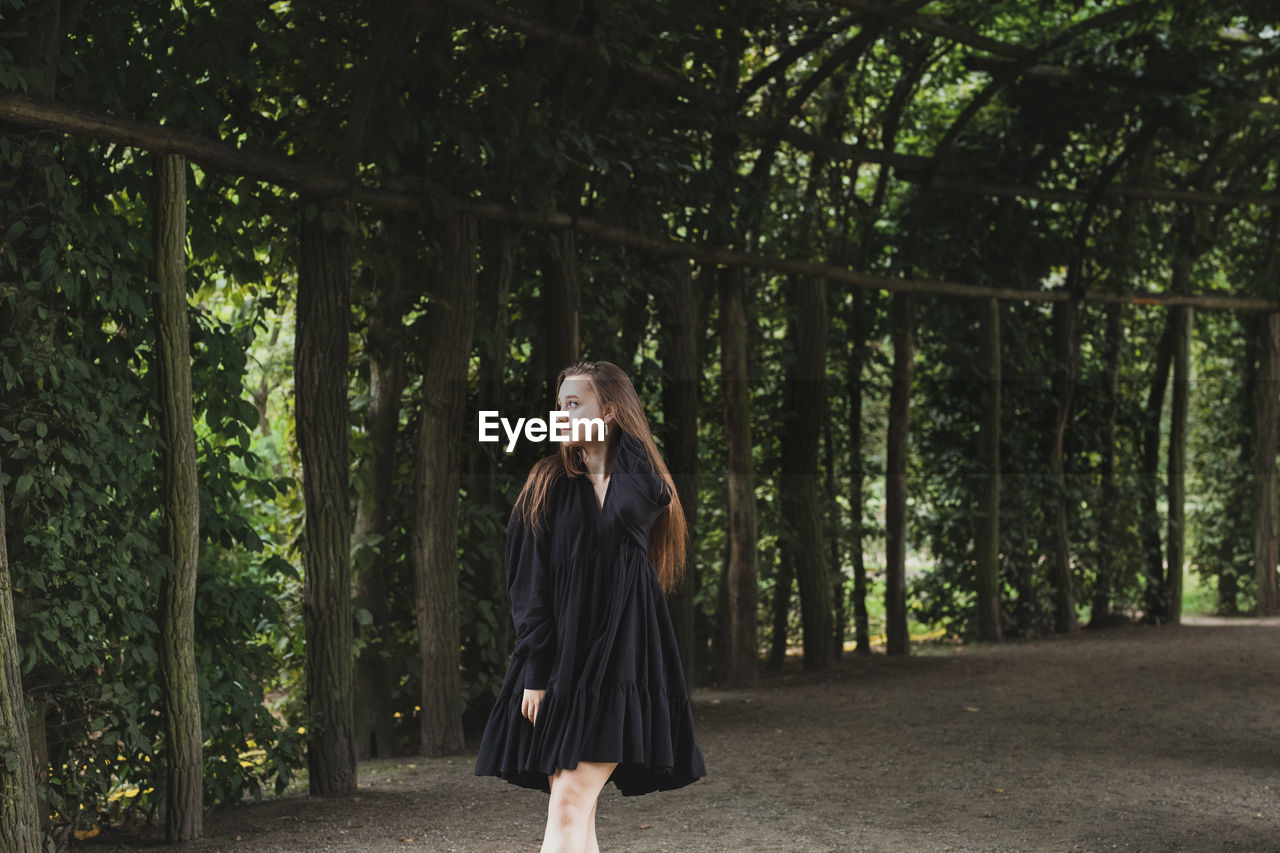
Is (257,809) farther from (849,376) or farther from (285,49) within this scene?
(849,376)

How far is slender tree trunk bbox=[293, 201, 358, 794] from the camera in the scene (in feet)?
21.3

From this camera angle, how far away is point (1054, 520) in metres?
13.5

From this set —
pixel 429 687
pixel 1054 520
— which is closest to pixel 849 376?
pixel 1054 520

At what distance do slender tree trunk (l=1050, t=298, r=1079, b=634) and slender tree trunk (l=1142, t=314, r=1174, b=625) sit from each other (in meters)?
1.17

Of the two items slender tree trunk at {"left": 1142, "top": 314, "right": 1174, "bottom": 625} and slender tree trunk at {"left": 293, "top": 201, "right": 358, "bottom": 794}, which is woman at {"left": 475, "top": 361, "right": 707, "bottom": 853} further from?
slender tree trunk at {"left": 1142, "top": 314, "right": 1174, "bottom": 625}

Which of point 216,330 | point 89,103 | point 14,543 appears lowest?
point 14,543

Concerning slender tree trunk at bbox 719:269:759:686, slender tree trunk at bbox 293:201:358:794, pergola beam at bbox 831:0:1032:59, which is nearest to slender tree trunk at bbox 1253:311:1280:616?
pergola beam at bbox 831:0:1032:59

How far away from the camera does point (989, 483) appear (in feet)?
42.0

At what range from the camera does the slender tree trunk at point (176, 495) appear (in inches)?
218

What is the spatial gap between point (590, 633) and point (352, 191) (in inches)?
130

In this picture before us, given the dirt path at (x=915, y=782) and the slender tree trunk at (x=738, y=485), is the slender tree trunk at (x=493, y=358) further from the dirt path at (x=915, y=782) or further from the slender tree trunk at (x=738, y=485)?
the slender tree trunk at (x=738, y=485)

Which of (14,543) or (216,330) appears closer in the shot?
(14,543)

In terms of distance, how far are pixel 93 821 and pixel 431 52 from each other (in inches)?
153

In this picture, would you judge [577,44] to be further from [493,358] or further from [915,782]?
[915,782]
